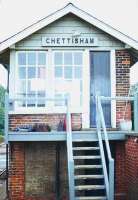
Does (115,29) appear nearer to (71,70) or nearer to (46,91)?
(71,70)

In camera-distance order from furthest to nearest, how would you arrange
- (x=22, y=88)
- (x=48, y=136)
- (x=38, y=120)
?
(x=22, y=88)
(x=38, y=120)
(x=48, y=136)

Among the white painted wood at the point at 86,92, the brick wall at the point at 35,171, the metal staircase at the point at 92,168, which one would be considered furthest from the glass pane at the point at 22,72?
the metal staircase at the point at 92,168

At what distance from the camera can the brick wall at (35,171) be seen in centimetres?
1280

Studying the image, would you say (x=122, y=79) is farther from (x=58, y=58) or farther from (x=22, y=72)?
(x=22, y=72)

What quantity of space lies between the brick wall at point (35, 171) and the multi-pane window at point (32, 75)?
4.66 feet

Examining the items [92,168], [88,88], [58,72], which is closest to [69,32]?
[58,72]

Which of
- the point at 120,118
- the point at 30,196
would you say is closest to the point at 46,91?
the point at 120,118

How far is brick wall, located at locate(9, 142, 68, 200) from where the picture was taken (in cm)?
1280

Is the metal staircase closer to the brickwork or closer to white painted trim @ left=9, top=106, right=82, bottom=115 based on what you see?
white painted trim @ left=9, top=106, right=82, bottom=115

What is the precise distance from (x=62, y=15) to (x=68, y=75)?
1.89 m

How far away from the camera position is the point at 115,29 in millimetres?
13039

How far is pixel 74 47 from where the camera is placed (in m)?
13.4

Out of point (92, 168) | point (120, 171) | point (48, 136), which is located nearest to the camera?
point (48, 136)

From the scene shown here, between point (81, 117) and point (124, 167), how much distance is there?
6.65 feet
